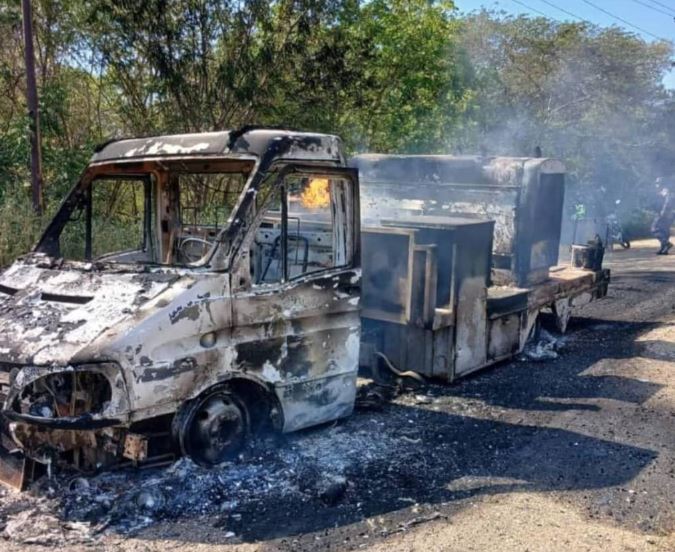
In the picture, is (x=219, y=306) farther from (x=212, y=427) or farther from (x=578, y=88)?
(x=578, y=88)

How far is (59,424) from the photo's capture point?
3.69 m

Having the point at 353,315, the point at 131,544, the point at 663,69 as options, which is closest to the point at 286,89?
the point at 353,315

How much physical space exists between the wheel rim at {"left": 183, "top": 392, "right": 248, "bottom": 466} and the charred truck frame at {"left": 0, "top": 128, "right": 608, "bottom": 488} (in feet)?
0.03

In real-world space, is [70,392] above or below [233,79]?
below

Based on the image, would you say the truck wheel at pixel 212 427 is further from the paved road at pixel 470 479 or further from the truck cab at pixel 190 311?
the paved road at pixel 470 479

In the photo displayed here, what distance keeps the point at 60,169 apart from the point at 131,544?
833cm

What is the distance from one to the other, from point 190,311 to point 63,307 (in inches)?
31.2

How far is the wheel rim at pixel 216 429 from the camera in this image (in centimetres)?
427

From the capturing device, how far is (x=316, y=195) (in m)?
5.19

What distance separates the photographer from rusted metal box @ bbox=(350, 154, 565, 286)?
7.44 meters

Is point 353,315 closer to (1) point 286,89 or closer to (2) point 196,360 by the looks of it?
(2) point 196,360

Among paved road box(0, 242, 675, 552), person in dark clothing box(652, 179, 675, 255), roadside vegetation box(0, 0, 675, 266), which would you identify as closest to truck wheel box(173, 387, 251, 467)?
paved road box(0, 242, 675, 552)

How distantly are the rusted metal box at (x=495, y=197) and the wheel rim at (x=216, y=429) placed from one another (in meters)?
2.99

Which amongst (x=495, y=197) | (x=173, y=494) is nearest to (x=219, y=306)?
(x=173, y=494)
